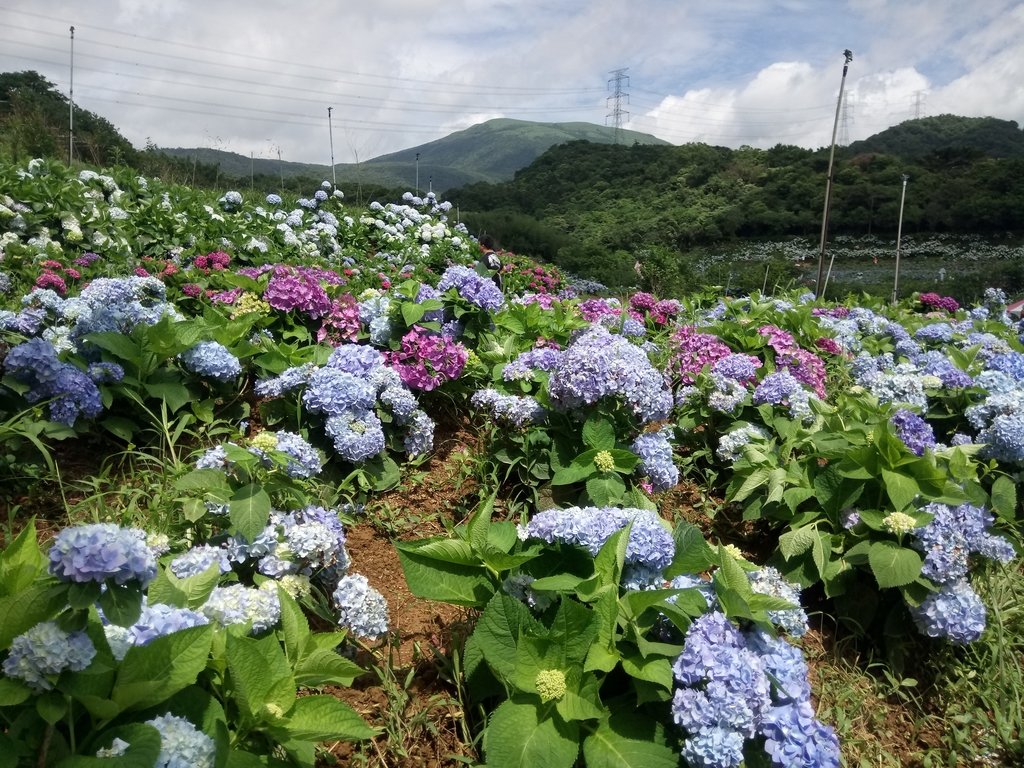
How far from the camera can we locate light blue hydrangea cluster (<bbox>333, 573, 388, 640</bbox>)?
5.98 feet

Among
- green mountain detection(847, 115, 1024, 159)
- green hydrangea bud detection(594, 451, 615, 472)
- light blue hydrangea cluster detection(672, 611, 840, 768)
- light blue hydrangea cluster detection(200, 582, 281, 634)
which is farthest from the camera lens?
green mountain detection(847, 115, 1024, 159)

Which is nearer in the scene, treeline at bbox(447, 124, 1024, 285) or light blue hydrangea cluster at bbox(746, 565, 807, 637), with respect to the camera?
light blue hydrangea cluster at bbox(746, 565, 807, 637)

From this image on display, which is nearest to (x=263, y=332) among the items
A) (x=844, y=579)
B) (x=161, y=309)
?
(x=161, y=309)

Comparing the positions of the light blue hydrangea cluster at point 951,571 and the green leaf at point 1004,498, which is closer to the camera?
the light blue hydrangea cluster at point 951,571

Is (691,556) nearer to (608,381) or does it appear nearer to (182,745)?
(608,381)

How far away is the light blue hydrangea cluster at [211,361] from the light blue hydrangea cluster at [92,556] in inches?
70.2

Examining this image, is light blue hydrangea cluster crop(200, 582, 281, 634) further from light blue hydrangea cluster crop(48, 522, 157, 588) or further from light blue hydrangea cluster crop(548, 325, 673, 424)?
light blue hydrangea cluster crop(548, 325, 673, 424)

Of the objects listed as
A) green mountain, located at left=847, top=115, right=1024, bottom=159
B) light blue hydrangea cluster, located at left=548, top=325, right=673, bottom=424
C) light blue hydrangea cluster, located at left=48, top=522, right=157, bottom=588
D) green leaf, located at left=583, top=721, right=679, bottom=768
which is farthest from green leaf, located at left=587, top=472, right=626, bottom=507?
green mountain, located at left=847, top=115, right=1024, bottom=159

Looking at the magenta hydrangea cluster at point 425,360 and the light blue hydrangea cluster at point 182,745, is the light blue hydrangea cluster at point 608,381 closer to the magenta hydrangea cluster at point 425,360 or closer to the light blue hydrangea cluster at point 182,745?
the magenta hydrangea cluster at point 425,360

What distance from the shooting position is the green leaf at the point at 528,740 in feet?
4.63

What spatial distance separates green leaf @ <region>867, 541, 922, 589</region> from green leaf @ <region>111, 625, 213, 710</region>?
2.01 meters

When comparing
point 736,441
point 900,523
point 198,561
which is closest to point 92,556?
point 198,561

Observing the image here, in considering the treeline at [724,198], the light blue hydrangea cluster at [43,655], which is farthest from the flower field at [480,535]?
the treeline at [724,198]

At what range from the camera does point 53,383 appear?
7.75ft
